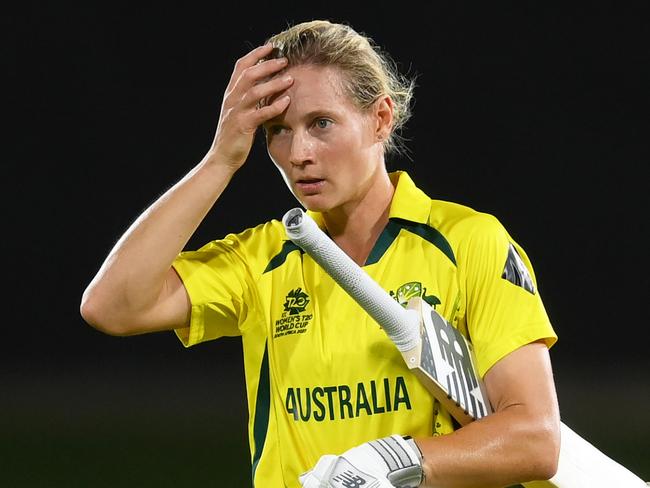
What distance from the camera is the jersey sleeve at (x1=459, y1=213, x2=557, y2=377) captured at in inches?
67.7

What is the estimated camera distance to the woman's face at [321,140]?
1.82 meters

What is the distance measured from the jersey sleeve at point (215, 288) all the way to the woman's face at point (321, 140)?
0.21m

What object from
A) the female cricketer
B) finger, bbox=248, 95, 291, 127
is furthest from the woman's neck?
finger, bbox=248, 95, 291, 127

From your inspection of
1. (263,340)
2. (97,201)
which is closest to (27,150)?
(97,201)

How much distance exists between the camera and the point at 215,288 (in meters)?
1.96

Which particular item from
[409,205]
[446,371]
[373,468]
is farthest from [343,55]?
[373,468]

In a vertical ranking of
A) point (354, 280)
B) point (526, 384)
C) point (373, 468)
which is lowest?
point (373, 468)

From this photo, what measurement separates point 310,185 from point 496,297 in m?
0.34

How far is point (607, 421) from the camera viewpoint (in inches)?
194

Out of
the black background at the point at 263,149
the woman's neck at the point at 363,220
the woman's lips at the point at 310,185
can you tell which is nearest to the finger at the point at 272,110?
the woman's lips at the point at 310,185

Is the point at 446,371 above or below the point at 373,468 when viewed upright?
above

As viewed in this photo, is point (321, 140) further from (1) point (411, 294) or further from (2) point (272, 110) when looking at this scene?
(1) point (411, 294)

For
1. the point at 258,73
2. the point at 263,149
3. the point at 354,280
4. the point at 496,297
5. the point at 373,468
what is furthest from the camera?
the point at 263,149

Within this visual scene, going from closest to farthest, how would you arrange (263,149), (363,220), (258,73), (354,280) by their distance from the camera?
(354,280), (258,73), (363,220), (263,149)
